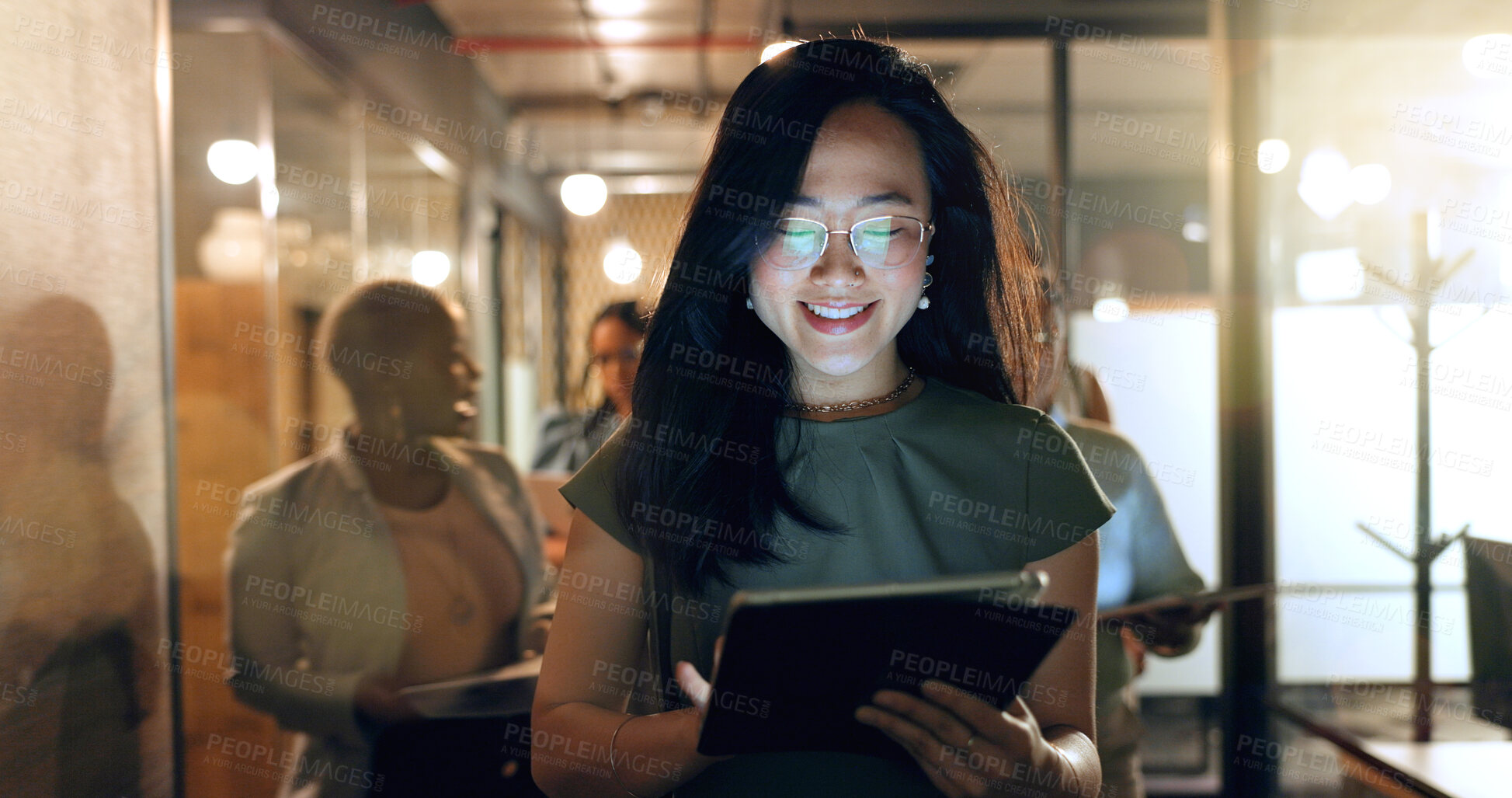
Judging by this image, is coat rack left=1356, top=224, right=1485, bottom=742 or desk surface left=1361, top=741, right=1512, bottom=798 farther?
coat rack left=1356, top=224, right=1485, bottom=742

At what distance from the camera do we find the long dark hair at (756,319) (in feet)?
3.80

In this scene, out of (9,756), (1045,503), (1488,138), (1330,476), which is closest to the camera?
(1045,503)

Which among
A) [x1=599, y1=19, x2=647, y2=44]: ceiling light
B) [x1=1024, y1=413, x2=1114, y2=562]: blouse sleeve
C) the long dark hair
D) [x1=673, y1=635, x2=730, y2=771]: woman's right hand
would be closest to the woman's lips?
the long dark hair

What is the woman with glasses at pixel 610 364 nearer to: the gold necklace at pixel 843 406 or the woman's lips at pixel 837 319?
the gold necklace at pixel 843 406

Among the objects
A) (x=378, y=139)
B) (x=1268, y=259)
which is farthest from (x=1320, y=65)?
(x=378, y=139)

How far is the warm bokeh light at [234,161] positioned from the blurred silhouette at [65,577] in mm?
1530

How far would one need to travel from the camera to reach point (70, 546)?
1.72 m

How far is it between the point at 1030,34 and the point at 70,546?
11.7ft

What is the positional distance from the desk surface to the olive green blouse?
42.8 inches

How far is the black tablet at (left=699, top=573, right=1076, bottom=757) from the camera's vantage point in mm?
840

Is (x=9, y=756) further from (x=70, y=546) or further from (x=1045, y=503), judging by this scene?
(x=1045, y=503)

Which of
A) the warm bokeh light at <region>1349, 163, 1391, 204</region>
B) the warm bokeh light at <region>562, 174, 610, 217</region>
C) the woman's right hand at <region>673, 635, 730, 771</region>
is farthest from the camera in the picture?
the warm bokeh light at <region>562, 174, 610, 217</region>

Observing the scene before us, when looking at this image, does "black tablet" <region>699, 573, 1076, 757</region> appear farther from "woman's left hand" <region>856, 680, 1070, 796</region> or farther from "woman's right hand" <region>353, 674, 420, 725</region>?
"woman's right hand" <region>353, 674, 420, 725</region>

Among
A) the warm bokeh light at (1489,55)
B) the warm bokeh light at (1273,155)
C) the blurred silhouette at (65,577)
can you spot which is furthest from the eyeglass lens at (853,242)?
the warm bokeh light at (1273,155)
